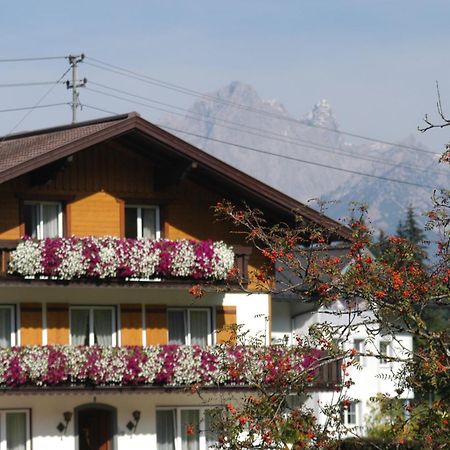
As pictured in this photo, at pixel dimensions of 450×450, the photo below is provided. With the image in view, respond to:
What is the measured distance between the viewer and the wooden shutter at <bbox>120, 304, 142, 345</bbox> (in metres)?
37.1

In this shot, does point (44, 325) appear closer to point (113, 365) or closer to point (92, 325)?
point (92, 325)

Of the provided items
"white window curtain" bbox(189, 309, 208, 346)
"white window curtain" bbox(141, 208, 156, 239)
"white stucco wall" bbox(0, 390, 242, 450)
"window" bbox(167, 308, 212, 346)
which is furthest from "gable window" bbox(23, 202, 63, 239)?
"white window curtain" bbox(189, 309, 208, 346)

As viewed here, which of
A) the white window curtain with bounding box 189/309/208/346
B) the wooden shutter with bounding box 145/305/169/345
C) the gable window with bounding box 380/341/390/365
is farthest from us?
the white window curtain with bounding box 189/309/208/346

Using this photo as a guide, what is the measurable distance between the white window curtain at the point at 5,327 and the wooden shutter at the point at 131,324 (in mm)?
2593

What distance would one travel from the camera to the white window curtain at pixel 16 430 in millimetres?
35969

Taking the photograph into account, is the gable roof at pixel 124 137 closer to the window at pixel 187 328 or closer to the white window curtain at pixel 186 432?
the window at pixel 187 328

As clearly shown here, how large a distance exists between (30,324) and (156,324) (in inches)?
120

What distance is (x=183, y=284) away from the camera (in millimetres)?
36625

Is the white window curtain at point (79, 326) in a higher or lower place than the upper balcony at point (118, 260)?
lower

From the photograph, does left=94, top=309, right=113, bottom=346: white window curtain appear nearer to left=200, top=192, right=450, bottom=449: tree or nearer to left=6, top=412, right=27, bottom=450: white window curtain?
left=6, top=412, right=27, bottom=450: white window curtain

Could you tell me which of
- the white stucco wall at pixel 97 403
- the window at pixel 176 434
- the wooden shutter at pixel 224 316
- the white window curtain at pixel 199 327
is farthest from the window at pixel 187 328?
the window at pixel 176 434

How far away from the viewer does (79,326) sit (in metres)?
36.8

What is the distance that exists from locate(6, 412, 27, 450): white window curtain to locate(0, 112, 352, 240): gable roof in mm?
5320

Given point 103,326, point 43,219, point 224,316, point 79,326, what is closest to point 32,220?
point 43,219
